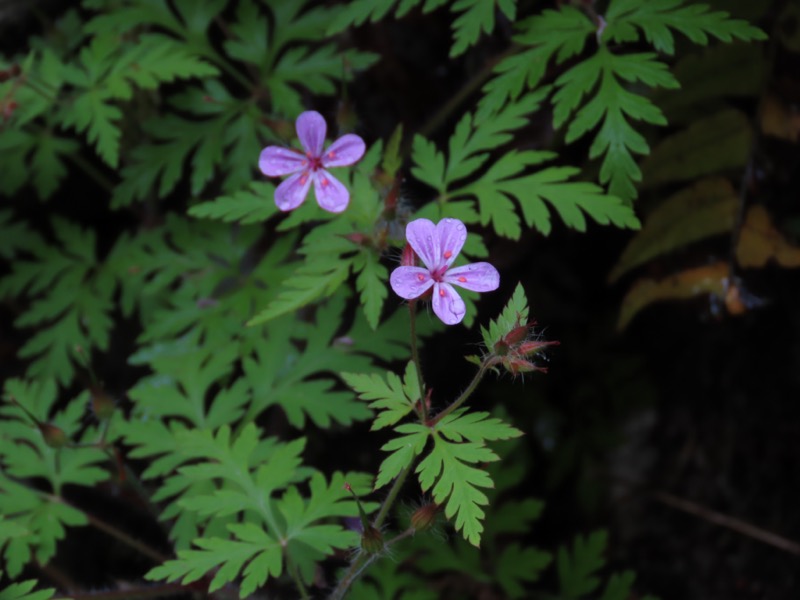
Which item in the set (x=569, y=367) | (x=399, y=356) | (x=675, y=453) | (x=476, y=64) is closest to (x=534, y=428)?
(x=569, y=367)

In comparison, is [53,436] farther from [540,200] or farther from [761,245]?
[761,245]

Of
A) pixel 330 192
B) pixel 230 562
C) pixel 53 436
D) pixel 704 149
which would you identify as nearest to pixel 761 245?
pixel 704 149

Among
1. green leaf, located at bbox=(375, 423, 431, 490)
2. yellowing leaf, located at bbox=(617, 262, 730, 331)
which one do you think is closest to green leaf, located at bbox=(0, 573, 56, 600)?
green leaf, located at bbox=(375, 423, 431, 490)

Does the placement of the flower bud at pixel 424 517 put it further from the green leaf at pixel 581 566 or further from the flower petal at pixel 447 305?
the green leaf at pixel 581 566

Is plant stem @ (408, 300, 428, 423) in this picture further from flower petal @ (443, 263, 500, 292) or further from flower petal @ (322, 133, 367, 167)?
flower petal @ (322, 133, 367, 167)

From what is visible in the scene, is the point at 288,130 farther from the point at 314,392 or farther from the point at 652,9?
the point at 652,9

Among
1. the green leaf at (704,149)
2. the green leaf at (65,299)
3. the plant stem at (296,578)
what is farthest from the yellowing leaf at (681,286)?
the green leaf at (65,299)
